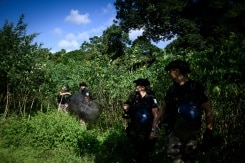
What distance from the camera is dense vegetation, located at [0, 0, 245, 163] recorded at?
20.9 ft

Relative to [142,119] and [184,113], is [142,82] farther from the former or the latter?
[184,113]

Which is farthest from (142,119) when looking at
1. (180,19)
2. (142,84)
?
(180,19)

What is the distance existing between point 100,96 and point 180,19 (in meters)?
20.3

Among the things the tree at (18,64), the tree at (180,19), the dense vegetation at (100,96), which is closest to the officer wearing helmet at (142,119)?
the dense vegetation at (100,96)

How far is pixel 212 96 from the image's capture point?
733 centimetres

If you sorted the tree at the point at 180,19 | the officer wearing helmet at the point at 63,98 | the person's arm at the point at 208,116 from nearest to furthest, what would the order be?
1. the person's arm at the point at 208,116
2. the officer wearing helmet at the point at 63,98
3. the tree at the point at 180,19

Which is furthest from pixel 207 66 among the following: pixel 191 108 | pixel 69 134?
pixel 69 134

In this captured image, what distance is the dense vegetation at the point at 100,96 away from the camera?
6.38 metres

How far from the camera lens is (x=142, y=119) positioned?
639 cm

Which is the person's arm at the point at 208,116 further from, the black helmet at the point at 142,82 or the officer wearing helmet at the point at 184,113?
the black helmet at the point at 142,82

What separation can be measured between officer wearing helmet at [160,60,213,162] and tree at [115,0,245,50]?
24.6 meters

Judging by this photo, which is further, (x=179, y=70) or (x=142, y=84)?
(x=142, y=84)

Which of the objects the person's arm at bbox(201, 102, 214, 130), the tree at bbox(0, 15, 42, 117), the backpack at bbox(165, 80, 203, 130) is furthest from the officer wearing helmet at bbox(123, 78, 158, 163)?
the tree at bbox(0, 15, 42, 117)

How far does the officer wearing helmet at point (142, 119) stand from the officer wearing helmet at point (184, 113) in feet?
3.41
